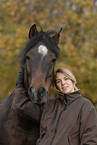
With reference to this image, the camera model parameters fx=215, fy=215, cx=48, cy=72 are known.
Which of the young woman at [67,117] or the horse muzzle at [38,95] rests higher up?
the horse muzzle at [38,95]

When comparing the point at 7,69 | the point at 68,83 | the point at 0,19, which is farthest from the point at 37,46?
the point at 0,19

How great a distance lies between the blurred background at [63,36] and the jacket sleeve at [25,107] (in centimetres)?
600

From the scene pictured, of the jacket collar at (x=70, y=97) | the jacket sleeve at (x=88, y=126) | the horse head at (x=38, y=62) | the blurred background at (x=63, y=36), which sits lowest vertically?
the jacket sleeve at (x=88, y=126)

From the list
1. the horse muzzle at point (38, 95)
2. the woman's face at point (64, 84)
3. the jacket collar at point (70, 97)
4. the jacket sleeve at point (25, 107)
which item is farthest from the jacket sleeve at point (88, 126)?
the jacket sleeve at point (25, 107)

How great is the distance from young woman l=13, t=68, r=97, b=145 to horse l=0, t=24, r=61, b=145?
0.25 metres

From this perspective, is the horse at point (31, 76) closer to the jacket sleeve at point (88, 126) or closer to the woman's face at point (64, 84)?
the woman's face at point (64, 84)

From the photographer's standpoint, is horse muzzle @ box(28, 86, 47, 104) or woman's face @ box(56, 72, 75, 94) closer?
horse muzzle @ box(28, 86, 47, 104)

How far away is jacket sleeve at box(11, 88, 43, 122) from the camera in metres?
3.30

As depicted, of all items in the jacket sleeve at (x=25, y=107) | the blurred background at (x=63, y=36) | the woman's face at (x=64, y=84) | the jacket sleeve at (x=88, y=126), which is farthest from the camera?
the blurred background at (x=63, y=36)

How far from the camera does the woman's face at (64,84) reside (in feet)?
10.3

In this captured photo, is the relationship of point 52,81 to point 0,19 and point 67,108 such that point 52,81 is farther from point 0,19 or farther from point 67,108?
point 0,19

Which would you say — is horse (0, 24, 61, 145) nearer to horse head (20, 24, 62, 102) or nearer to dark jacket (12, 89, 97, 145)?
horse head (20, 24, 62, 102)

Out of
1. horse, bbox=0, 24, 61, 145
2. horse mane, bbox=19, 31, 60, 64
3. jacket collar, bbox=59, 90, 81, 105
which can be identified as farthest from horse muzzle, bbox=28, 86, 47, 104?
horse mane, bbox=19, 31, 60, 64

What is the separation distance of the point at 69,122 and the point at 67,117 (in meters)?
0.08
